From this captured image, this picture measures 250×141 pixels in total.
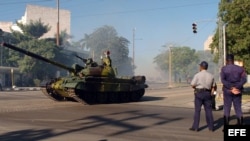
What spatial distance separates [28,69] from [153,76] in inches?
3227

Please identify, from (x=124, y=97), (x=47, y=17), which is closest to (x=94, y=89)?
(x=124, y=97)

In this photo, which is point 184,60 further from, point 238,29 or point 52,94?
point 52,94

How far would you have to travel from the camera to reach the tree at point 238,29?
80.3ft

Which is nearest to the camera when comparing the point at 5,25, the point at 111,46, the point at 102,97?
the point at 102,97

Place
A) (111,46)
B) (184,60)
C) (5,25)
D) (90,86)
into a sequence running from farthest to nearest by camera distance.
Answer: (5,25)
(184,60)
(111,46)
(90,86)

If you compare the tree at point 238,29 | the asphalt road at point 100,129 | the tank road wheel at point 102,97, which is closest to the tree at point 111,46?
the tree at point 238,29

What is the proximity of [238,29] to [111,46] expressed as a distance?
63.1 m

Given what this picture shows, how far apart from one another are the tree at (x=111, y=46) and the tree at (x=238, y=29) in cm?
5556

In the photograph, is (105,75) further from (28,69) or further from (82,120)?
(28,69)

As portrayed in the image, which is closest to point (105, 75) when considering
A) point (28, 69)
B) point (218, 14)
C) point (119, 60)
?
point (218, 14)

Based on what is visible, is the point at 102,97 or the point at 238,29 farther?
the point at 238,29

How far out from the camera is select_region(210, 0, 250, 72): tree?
24467mm

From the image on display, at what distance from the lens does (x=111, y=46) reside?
87250 millimetres

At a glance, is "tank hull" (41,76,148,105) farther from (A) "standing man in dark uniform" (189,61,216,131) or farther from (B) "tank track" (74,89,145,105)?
(A) "standing man in dark uniform" (189,61,216,131)
